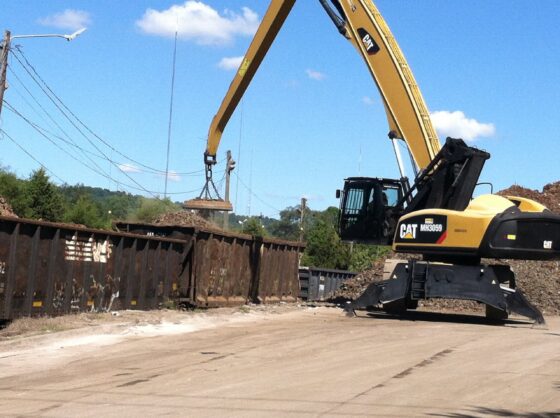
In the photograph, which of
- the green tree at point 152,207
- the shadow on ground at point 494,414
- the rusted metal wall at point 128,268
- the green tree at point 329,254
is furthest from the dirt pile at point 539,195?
the green tree at point 152,207

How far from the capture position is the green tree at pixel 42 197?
60.8m

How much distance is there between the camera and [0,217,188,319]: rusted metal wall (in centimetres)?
1424

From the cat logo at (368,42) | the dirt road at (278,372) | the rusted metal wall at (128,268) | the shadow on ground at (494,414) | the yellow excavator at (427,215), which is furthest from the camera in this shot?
the cat logo at (368,42)

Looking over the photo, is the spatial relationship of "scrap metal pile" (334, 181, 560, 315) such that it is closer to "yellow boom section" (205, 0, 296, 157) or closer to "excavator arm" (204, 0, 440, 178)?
"excavator arm" (204, 0, 440, 178)

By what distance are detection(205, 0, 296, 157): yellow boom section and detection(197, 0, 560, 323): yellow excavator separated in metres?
0.11

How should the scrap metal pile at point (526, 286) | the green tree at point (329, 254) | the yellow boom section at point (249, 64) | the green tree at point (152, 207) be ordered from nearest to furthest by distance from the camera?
1. the yellow boom section at point (249, 64)
2. the scrap metal pile at point (526, 286)
3. the green tree at point (329, 254)
4. the green tree at point (152, 207)

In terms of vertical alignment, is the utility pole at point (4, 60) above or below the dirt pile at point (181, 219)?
above

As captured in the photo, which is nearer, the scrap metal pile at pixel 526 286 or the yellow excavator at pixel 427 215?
the yellow excavator at pixel 427 215

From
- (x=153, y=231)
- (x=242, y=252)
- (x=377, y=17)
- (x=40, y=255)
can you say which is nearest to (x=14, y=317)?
(x=40, y=255)

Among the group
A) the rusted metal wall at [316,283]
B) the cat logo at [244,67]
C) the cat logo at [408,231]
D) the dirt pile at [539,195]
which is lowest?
the rusted metal wall at [316,283]

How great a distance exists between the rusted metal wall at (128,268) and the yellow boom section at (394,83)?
543 centimetres

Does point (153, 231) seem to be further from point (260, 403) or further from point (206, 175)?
point (260, 403)

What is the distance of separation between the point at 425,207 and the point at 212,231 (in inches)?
217

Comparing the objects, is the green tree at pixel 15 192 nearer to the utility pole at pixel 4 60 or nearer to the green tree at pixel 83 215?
the green tree at pixel 83 215
